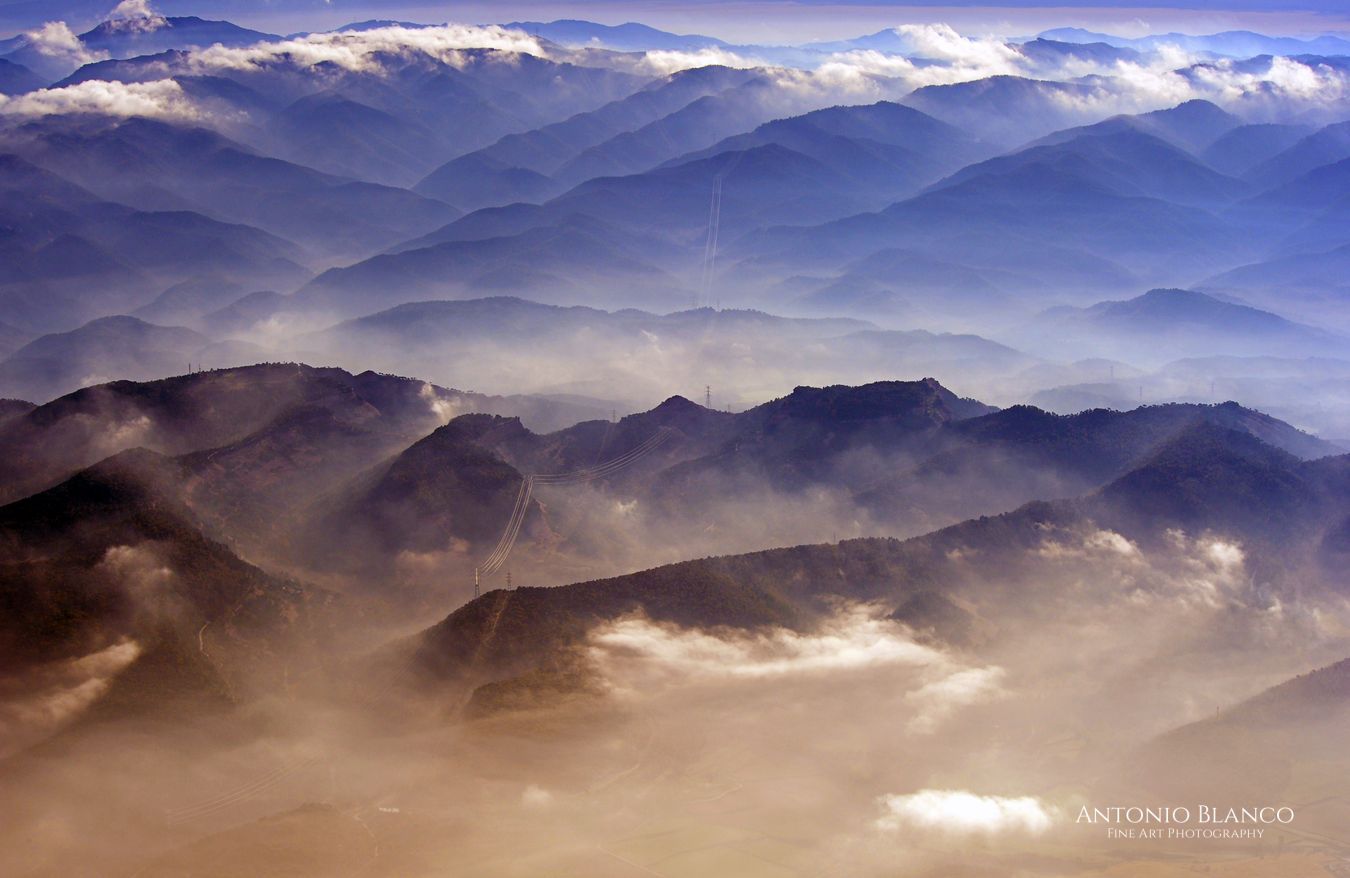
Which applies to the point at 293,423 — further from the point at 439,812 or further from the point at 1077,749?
the point at 1077,749

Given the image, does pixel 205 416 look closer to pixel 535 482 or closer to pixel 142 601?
pixel 535 482

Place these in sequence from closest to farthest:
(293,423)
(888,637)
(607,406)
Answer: (888,637)
(293,423)
(607,406)

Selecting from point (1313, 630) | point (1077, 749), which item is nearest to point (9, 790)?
point (1077, 749)

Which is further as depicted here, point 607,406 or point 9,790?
point 607,406

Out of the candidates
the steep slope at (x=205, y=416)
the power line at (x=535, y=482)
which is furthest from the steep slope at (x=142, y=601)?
the steep slope at (x=205, y=416)

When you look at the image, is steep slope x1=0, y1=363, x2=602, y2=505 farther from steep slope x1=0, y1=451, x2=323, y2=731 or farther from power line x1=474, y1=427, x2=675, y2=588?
steep slope x1=0, y1=451, x2=323, y2=731

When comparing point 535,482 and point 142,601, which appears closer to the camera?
point 142,601

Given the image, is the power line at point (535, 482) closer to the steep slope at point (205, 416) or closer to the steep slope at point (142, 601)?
the steep slope at point (205, 416)

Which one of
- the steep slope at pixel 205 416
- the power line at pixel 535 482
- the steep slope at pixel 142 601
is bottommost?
the steep slope at pixel 142 601

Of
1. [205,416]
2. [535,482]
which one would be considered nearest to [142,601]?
[535,482]

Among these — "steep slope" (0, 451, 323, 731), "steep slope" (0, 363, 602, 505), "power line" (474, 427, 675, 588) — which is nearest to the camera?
"steep slope" (0, 451, 323, 731)

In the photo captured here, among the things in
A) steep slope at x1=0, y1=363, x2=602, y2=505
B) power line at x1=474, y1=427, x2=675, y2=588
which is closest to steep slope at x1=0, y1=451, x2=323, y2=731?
power line at x1=474, y1=427, x2=675, y2=588
